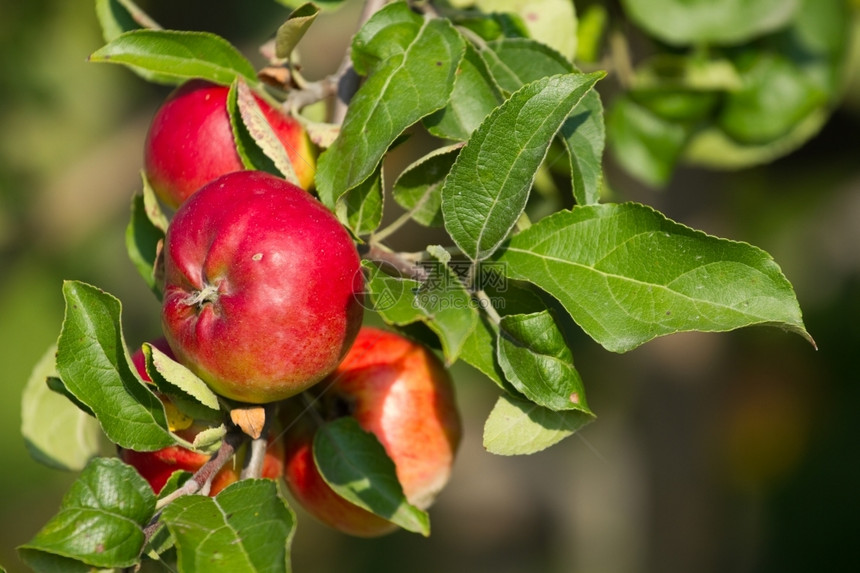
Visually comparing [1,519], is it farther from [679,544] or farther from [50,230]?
[679,544]

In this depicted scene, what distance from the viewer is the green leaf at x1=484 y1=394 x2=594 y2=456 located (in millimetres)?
962

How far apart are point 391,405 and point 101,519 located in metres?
0.45

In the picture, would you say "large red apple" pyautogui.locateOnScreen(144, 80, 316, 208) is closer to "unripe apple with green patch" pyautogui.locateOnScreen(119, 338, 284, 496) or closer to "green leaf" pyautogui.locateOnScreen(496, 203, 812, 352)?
"unripe apple with green patch" pyautogui.locateOnScreen(119, 338, 284, 496)

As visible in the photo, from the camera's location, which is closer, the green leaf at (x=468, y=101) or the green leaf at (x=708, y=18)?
the green leaf at (x=468, y=101)

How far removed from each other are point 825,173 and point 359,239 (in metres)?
2.31

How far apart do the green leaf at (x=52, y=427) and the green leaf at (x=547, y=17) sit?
2.79 feet

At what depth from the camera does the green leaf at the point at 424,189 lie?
41.0 inches

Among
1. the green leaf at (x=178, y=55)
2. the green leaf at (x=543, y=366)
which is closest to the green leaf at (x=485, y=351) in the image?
the green leaf at (x=543, y=366)

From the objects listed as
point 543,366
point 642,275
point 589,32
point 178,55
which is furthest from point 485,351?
point 589,32

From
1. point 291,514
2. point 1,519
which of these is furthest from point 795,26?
point 1,519

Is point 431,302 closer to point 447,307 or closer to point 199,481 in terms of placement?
point 447,307

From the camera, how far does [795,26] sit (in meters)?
1.65

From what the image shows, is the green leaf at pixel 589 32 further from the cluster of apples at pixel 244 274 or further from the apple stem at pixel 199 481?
the apple stem at pixel 199 481

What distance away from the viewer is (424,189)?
107 centimetres
